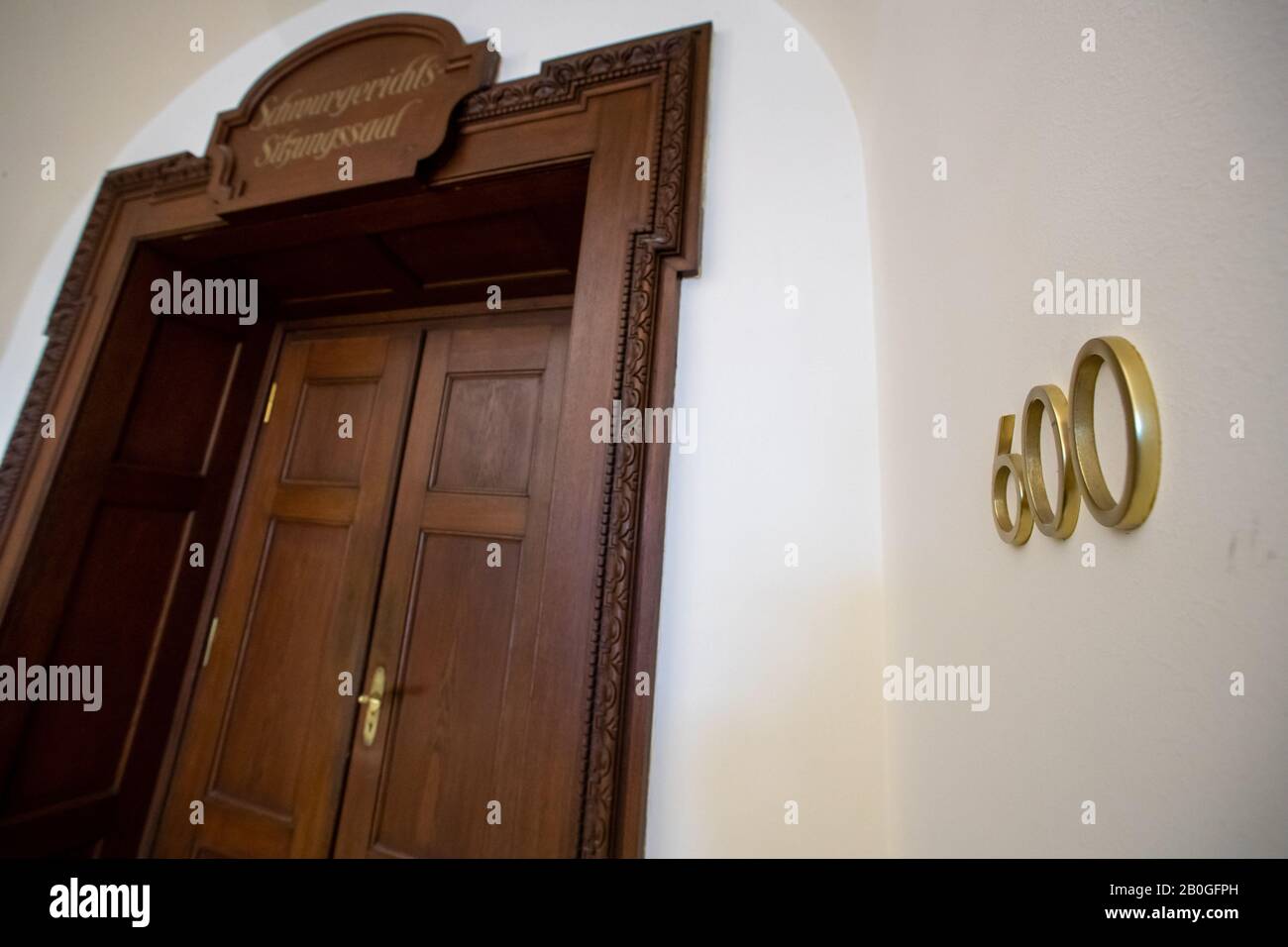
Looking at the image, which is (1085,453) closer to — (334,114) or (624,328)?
(624,328)

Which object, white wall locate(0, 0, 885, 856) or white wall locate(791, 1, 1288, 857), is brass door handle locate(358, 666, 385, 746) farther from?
white wall locate(791, 1, 1288, 857)

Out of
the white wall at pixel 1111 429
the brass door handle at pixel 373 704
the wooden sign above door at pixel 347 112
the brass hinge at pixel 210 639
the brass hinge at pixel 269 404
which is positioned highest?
the wooden sign above door at pixel 347 112

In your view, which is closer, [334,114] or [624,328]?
[624,328]

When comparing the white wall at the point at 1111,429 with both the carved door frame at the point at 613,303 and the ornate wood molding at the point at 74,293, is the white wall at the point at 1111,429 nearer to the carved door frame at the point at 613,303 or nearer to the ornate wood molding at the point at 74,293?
the carved door frame at the point at 613,303

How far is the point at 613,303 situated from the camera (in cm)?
87

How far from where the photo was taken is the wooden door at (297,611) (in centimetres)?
121

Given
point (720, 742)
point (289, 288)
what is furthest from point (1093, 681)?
point (289, 288)

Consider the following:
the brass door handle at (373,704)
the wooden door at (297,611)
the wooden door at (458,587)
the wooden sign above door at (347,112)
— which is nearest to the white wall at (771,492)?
the wooden door at (458,587)

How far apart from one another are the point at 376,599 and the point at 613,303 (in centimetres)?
97

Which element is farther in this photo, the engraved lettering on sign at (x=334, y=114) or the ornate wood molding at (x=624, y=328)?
the engraved lettering on sign at (x=334, y=114)

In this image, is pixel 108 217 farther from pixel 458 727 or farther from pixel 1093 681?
pixel 1093 681

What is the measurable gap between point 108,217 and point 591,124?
1.44 metres

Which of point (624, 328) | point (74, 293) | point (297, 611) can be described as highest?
point (74, 293)

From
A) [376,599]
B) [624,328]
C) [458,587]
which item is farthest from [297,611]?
[624,328]
